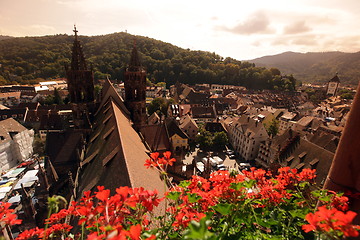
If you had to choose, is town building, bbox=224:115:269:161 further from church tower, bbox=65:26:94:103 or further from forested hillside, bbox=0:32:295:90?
forested hillside, bbox=0:32:295:90

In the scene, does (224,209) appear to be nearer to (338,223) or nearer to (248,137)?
(338,223)

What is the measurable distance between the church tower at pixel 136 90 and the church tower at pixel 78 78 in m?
4.71

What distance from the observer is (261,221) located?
326 cm

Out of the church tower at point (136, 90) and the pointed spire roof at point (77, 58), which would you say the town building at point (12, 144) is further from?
the church tower at point (136, 90)

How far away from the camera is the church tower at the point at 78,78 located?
74.4 ft

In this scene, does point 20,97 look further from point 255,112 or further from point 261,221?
point 261,221

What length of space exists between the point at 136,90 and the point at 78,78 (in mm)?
7082

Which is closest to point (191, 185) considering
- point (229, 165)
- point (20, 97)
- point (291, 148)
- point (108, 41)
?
point (291, 148)

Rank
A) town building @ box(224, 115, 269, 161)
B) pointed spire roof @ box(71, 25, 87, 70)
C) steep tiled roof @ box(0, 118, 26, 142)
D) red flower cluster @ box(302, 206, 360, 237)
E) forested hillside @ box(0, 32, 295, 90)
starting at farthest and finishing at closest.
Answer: forested hillside @ box(0, 32, 295, 90)
steep tiled roof @ box(0, 118, 26, 142)
town building @ box(224, 115, 269, 161)
pointed spire roof @ box(71, 25, 87, 70)
red flower cluster @ box(302, 206, 360, 237)

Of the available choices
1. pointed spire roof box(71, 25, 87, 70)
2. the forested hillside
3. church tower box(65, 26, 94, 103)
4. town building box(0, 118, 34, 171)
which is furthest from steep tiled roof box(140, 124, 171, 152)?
the forested hillside

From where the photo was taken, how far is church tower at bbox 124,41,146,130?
1001 inches

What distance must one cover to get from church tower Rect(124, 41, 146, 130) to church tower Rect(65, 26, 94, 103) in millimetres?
4708

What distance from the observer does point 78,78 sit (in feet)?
76.5

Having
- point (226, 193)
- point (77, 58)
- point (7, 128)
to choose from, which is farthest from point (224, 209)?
point (7, 128)
